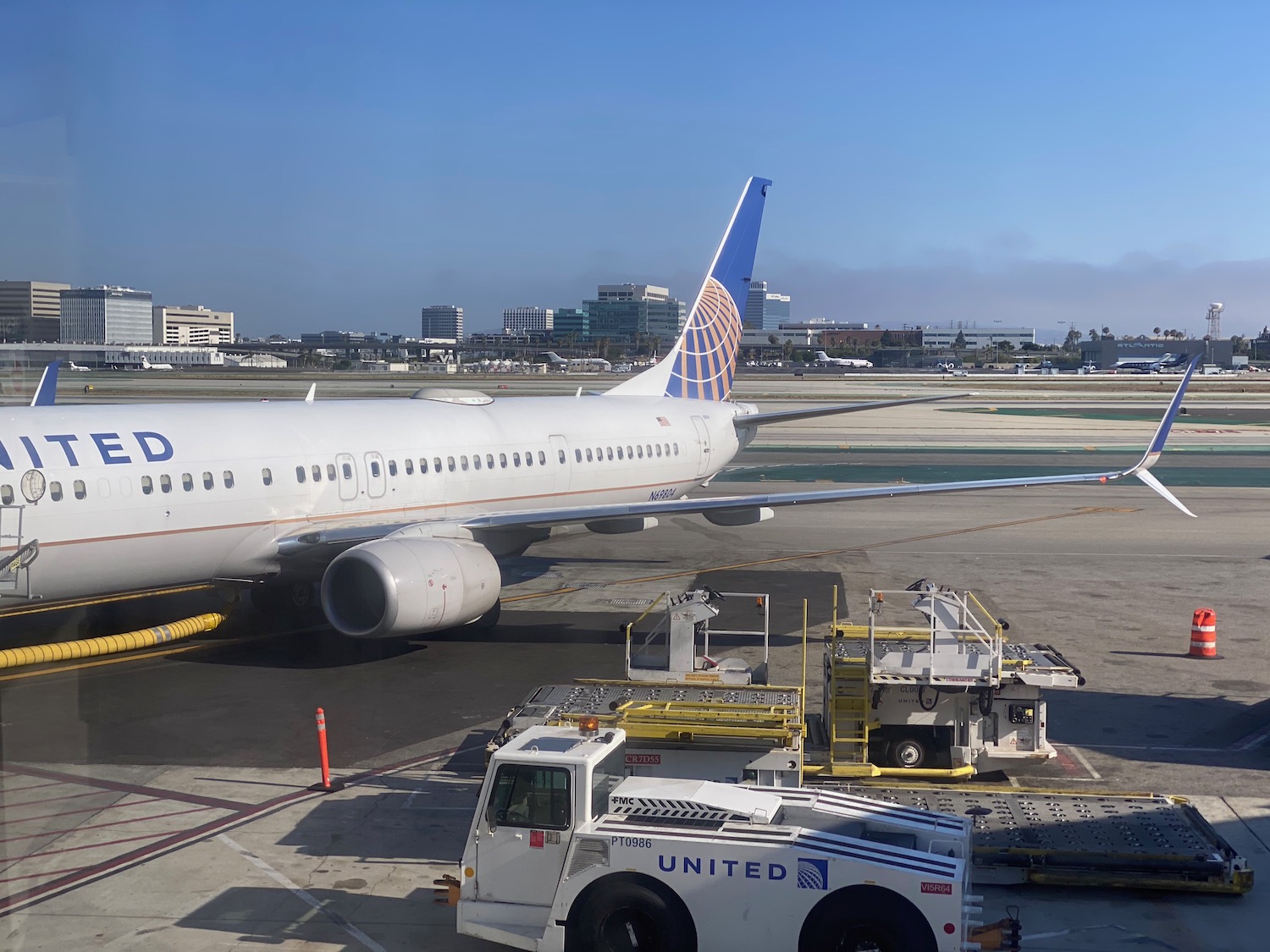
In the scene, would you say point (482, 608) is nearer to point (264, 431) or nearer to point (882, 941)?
point (264, 431)

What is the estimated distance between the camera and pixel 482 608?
1916cm

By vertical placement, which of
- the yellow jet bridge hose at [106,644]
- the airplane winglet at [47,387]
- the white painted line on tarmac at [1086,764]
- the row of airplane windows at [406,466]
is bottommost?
the white painted line on tarmac at [1086,764]

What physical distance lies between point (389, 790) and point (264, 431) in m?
8.53

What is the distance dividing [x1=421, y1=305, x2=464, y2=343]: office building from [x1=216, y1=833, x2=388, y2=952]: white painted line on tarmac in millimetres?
132687

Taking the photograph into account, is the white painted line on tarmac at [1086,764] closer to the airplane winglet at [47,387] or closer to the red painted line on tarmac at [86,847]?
the red painted line on tarmac at [86,847]

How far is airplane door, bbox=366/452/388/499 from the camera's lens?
21.4 metres

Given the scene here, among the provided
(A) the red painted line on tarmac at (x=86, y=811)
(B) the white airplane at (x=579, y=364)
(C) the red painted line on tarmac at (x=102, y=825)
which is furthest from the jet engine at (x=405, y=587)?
(B) the white airplane at (x=579, y=364)

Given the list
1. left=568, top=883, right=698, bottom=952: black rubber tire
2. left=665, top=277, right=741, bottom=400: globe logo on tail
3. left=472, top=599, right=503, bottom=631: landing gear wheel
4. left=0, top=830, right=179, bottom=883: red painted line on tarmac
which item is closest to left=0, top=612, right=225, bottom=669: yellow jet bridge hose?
left=472, top=599, right=503, bottom=631: landing gear wheel

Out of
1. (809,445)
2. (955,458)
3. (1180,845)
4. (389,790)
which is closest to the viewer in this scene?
(1180,845)

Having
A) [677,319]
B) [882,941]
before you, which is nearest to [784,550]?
[882,941]

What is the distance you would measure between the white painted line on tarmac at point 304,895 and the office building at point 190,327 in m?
13.1

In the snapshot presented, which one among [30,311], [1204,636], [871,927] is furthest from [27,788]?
[1204,636]

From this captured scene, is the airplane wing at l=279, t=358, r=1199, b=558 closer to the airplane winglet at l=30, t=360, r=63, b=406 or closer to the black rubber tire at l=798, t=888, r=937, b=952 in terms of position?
the airplane winglet at l=30, t=360, r=63, b=406

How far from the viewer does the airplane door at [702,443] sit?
3009 centimetres
